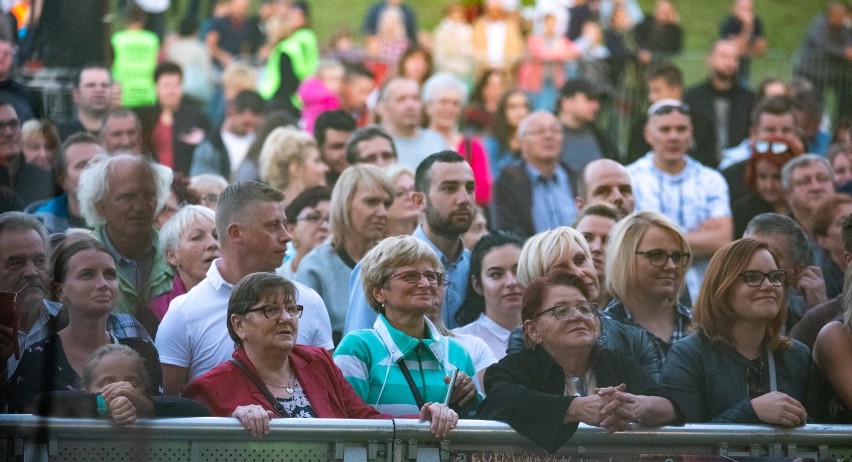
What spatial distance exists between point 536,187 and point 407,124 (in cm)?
138

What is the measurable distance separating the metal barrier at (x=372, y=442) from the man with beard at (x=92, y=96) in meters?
5.35

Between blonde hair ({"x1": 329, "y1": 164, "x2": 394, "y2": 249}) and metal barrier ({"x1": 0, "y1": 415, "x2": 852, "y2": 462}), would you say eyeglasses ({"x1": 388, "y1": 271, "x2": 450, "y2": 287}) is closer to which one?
metal barrier ({"x1": 0, "y1": 415, "x2": 852, "y2": 462})

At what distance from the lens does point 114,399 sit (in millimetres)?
5359

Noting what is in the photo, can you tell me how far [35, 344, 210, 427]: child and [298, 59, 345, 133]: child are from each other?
23.5 feet

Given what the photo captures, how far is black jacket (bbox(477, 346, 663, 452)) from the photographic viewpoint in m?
5.62

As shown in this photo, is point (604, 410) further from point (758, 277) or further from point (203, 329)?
point (203, 329)

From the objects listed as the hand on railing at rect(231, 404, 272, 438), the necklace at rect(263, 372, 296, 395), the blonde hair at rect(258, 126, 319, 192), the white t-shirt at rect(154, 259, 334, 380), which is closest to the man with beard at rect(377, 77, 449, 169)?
the blonde hair at rect(258, 126, 319, 192)

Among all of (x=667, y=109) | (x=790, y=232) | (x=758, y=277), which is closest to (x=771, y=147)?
(x=667, y=109)

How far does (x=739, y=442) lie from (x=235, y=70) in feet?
29.5

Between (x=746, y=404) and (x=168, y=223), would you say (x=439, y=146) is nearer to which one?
(x=168, y=223)

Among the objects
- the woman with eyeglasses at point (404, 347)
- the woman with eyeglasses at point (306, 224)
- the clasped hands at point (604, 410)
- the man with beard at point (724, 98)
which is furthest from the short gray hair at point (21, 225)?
the man with beard at point (724, 98)

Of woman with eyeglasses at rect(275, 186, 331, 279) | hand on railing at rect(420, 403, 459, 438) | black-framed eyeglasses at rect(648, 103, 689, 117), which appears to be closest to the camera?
hand on railing at rect(420, 403, 459, 438)

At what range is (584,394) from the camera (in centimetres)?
613

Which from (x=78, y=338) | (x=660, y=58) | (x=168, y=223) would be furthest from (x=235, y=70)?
(x=78, y=338)
